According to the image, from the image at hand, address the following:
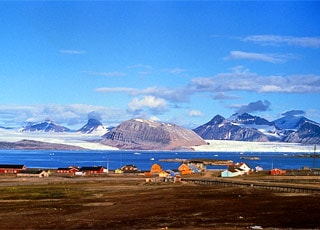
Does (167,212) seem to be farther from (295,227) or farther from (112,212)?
(295,227)

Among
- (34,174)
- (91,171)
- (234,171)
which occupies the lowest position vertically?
(34,174)

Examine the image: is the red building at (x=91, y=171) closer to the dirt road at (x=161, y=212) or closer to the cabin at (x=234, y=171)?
the cabin at (x=234, y=171)

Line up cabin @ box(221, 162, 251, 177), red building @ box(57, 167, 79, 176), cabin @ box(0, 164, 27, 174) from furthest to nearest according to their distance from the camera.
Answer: cabin @ box(0, 164, 27, 174)
red building @ box(57, 167, 79, 176)
cabin @ box(221, 162, 251, 177)

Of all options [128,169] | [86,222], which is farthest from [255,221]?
[128,169]

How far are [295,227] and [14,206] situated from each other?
96.2ft

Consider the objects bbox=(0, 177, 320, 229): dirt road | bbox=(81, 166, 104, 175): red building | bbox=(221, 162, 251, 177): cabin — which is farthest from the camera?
bbox=(81, 166, 104, 175): red building

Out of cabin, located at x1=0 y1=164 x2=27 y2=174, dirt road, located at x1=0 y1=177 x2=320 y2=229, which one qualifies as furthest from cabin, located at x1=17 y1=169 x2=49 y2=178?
dirt road, located at x1=0 y1=177 x2=320 y2=229

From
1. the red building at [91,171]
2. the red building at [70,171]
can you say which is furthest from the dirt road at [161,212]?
the red building at [70,171]

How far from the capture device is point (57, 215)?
45969mm

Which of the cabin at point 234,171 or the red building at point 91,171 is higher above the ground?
the cabin at point 234,171

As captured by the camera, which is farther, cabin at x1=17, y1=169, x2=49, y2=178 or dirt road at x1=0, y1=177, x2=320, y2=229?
cabin at x1=17, y1=169, x2=49, y2=178

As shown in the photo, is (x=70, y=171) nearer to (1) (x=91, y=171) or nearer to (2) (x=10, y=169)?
(1) (x=91, y=171)

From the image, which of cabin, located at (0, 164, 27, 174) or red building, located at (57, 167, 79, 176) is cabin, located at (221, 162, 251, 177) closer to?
red building, located at (57, 167, 79, 176)

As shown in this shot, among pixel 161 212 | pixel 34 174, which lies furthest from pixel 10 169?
pixel 161 212
